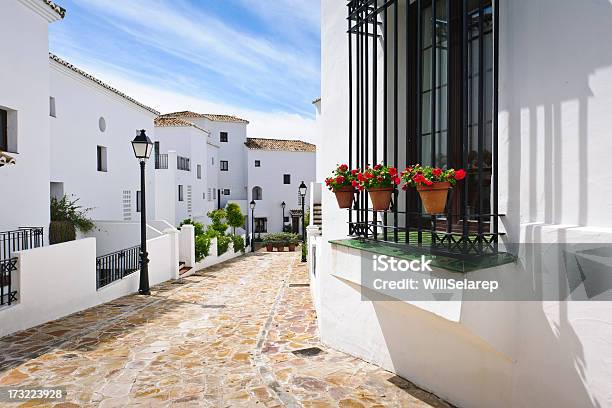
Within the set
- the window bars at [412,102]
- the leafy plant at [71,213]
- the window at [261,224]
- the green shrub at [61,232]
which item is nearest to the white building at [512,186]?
the window bars at [412,102]

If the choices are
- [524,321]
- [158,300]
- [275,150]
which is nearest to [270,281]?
[158,300]

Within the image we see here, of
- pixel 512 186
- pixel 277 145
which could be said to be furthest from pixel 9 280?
pixel 277 145

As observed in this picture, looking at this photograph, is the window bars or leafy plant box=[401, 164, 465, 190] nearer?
leafy plant box=[401, 164, 465, 190]

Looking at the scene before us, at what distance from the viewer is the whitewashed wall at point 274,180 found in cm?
4162

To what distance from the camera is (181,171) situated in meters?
28.1

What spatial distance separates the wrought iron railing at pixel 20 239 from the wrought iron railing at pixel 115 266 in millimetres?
1790

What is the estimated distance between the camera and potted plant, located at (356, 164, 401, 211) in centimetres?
387

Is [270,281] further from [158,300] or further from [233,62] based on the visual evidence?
[233,62]

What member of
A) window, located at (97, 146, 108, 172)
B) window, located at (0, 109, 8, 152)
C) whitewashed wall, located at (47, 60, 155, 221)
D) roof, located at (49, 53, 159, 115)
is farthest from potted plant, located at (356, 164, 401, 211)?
window, located at (97, 146, 108, 172)

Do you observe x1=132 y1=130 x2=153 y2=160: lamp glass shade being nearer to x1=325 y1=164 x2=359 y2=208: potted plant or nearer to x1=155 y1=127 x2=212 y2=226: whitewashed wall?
x1=325 y1=164 x2=359 y2=208: potted plant

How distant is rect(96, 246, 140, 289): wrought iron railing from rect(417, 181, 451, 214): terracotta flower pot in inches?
310

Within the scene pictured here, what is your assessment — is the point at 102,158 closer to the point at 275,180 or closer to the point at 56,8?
the point at 56,8

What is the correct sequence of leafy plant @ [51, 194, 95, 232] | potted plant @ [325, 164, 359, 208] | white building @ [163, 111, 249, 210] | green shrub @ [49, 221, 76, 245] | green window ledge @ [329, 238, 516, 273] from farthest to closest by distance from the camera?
white building @ [163, 111, 249, 210]
leafy plant @ [51, 194, 95, 232]
green shrub @ [49, 221, 76, 245]
potted plant @ [325, 164, 359, 208]
green window ledge @ [329, 238, 516, 273]

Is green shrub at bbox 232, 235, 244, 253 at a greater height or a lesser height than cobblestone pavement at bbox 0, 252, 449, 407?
lesser
